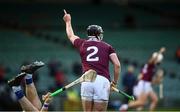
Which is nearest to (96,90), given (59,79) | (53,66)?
(59,79)

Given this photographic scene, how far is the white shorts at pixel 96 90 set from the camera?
35.3 ft

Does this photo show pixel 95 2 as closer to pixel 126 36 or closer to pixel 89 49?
pixel 126 36

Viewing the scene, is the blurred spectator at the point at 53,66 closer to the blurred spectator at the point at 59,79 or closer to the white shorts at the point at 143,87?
the blurred spectator at the point at 59,79

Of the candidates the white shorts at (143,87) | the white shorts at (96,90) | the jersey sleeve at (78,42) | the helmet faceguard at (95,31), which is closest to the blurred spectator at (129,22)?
the white shorts at (143,87)

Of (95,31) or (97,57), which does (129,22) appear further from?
(97,57)

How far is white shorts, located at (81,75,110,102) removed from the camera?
1077cm

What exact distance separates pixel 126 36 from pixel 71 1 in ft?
12.3

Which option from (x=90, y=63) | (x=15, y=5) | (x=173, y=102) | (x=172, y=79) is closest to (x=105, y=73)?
(x=90, y=63)

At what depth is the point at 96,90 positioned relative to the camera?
35.3 feet

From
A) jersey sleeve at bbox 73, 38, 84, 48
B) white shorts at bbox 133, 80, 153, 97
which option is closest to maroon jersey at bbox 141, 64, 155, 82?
white shorts at bbox 133, 80, 153, 97

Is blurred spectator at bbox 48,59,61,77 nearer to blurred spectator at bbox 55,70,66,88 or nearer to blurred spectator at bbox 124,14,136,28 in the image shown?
blurred spectator at bbox 55,70,66,88

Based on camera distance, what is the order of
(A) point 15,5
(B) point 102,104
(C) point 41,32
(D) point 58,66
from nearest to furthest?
1. (B) point 102,104
2. (D) point 58,66
3. (C) point 41,32
4. (A) point 15,5

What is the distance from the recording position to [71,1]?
105ft

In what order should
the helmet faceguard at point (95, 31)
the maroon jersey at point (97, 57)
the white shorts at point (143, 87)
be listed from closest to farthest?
the maroon jersey at point (97, 57) < the helmet faceguard at point (95, 31) < the white shorts at point (143, 87)
